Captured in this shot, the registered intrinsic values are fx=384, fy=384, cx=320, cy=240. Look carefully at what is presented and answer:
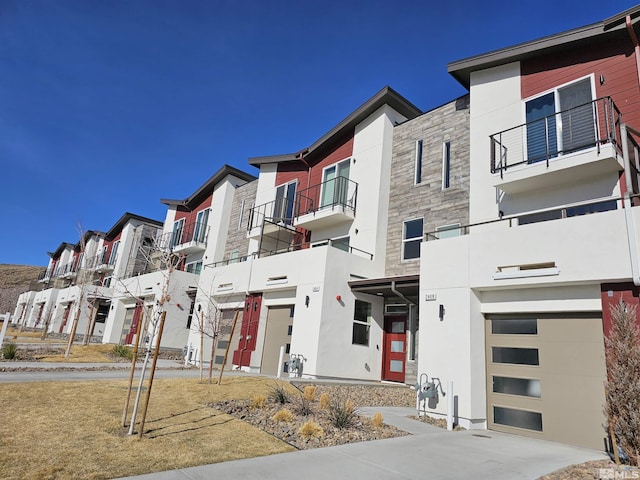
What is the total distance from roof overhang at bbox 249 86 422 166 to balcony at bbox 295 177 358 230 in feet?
6.49

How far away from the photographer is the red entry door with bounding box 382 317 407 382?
1410 centimetres

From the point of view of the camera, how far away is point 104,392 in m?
8.56

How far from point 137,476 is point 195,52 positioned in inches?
585

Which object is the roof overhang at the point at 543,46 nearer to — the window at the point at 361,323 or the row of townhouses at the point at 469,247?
the row of townhouses at the point at 469,247

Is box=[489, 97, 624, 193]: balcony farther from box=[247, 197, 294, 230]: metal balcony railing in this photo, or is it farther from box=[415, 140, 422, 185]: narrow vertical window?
box=[247, 197, 294, 230]: metal balcony railing

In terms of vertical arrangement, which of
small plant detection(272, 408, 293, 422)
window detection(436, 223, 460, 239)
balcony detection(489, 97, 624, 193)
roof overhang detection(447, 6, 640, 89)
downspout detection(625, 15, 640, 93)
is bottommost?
small plant detection(272, 408, 293, 422)

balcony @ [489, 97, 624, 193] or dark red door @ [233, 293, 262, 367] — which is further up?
balcony @ [489, 97, 624, 193]

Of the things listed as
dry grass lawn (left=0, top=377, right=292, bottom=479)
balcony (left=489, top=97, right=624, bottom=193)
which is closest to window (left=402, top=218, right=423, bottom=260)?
balcony (left=489, top=97, right=624, bottom=193)

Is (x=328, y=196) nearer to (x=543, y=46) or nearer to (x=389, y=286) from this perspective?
(x=389, y=286)

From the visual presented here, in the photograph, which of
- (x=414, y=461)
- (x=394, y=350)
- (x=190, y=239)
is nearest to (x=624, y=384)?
(x=414, y=461)

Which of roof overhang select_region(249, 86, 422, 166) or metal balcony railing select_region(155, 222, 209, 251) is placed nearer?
roof overhang select_region(249, 86, 422, 166)

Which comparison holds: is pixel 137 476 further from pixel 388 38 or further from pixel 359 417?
pixel 388 38

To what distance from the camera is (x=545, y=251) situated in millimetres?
8445

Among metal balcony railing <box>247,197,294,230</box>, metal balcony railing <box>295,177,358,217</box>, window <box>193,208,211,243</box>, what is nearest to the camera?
metal balcony railing <box>295,177,358,217</box>
